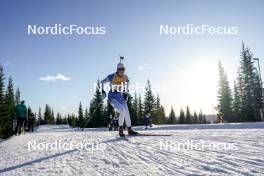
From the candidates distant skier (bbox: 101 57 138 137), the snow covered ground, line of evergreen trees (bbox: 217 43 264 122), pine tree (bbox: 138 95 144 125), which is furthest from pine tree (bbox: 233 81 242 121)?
the snow covered ground

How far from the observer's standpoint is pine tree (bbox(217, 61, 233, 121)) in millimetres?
58316

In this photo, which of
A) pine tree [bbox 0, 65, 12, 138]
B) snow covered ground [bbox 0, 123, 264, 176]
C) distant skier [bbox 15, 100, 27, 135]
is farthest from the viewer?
pine tree [bbox 0, 65, 12, 138]

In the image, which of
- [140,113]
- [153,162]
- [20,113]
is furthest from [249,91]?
[153,162]

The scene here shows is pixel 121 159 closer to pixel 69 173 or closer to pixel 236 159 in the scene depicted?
pixel 69 173

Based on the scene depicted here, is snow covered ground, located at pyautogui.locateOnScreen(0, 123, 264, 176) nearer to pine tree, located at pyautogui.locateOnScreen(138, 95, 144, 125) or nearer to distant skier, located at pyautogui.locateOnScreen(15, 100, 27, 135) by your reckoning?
distant skier, located at pyautogui.locateOnScreen(15, 100, 27, 135)

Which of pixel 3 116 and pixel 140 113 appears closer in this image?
pixel 3 116

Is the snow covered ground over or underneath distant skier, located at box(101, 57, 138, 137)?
underneath

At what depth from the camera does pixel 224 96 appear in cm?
5984

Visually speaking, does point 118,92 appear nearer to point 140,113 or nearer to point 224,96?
point 224,96

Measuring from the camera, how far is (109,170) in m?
4.09

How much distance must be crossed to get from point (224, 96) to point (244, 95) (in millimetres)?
6130

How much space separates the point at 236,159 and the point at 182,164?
74 cm

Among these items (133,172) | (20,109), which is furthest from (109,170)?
(20,109)

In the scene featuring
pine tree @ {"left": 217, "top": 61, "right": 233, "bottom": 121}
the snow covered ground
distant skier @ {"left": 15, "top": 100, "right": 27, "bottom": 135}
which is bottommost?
the snow covered ground
